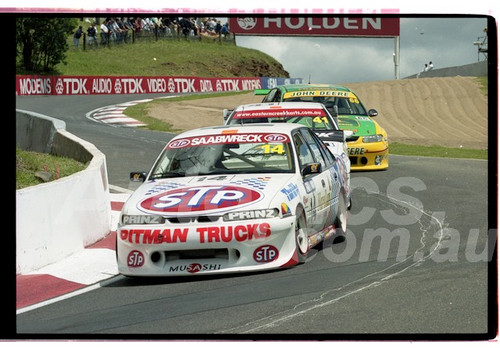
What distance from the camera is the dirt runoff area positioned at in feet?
90.0

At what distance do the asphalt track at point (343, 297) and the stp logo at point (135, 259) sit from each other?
7.1 inches

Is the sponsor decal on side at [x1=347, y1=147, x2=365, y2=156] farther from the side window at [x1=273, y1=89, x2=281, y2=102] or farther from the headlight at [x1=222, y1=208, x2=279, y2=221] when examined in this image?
the headlight at [x1=222, y1=208, x2=279, y2=221]

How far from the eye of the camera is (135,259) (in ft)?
23.5

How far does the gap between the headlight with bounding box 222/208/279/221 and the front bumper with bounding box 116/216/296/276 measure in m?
0.04

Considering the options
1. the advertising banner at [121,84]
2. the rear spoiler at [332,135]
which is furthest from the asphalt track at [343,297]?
the advertising banner at [121,84]

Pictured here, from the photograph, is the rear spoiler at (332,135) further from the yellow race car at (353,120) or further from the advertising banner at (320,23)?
the advertising banner at (320,23)

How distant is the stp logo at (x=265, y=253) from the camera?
707cm

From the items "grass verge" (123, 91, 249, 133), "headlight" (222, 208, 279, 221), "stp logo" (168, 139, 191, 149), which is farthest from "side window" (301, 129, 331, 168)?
"grass verge" (123, 91, 249, 133)

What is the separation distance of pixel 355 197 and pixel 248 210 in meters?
5.19

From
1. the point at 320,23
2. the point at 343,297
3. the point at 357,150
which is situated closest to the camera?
the point at 320,23

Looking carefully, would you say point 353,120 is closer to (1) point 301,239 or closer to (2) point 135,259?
(1) point 301,239

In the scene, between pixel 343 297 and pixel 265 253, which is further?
pixel 265 253

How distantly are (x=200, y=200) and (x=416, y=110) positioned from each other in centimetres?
2752

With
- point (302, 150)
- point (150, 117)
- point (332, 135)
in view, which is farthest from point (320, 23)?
point (150, 117)
